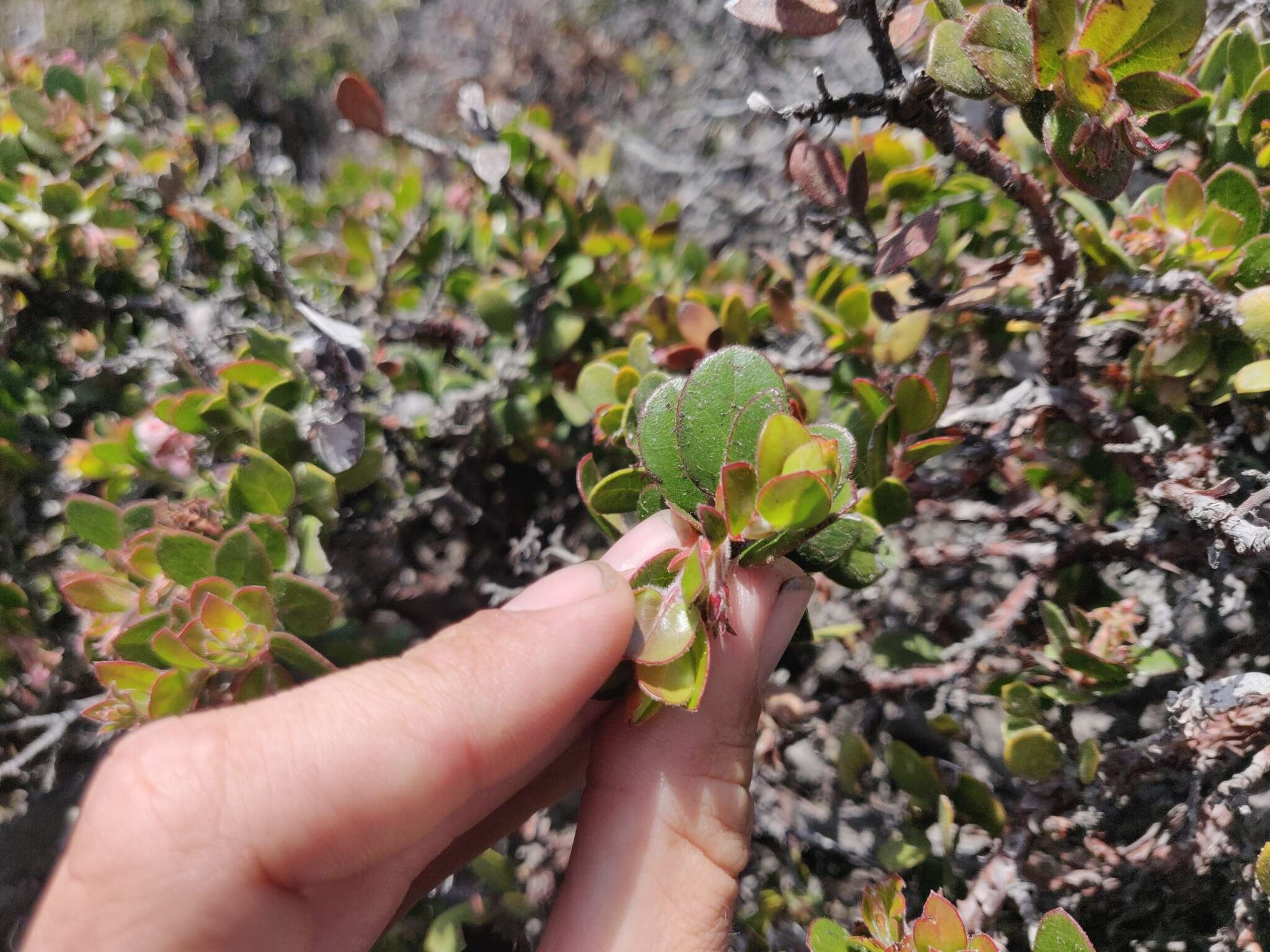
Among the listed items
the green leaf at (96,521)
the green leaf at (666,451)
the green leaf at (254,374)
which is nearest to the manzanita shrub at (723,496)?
the green leaf at (666,451)

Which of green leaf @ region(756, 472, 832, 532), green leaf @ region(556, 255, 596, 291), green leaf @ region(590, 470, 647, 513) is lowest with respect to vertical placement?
green leaf @ region(590, 470, 647, 513)

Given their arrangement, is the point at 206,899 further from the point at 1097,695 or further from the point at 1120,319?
the point at 1120,319

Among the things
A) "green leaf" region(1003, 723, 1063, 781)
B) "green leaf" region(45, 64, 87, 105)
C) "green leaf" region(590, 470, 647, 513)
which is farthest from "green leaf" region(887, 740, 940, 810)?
"green leaf" region(45, 64, 87, 105)

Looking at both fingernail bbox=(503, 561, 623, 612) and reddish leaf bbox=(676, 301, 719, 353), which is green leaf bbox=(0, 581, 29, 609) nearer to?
fingernail bbox=(503, 561, 623, 612)

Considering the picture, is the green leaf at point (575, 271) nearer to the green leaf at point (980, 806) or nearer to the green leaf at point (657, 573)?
the green leaf at point (657, 573)

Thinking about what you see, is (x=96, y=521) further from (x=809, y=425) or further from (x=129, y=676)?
(x=809, y=425)

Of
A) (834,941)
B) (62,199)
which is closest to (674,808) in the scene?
(834,941)

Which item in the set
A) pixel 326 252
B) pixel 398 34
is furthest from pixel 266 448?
pixel 398 34

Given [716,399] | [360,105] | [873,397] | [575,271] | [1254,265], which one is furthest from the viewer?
[575,271]
